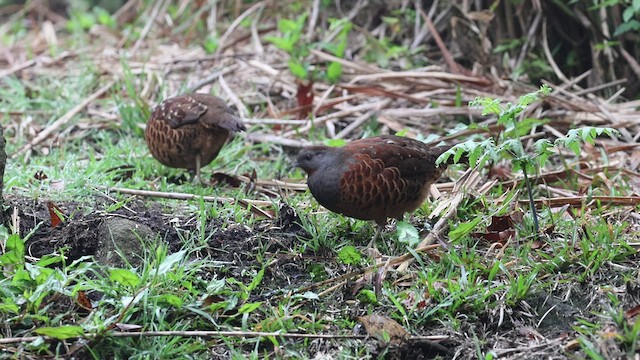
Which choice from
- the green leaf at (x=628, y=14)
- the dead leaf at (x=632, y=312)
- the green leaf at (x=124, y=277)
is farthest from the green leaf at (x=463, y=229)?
the green leaf at (x=628, y=14)

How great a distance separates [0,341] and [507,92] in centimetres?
411

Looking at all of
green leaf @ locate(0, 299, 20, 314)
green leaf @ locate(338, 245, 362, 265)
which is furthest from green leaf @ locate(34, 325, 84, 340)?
green leaf @ locate(338, 245, 362, 265)

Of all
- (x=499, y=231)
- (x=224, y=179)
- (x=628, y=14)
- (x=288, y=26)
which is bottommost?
(x=224, y=179)

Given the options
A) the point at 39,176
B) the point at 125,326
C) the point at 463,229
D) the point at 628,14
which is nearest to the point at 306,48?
the point at 628,14

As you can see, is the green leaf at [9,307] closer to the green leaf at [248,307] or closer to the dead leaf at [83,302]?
the dead leaf at [83,302]

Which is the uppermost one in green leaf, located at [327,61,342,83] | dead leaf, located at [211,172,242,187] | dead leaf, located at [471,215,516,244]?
dead leaf, located at [471,215,516,244]

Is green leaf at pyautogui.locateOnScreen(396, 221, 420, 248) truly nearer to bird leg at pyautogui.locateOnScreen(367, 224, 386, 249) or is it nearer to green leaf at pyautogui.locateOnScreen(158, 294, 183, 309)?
bird leg at pyautogui.locateOnScreen(367, 224, 386, 249)

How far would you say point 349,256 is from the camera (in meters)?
3.75

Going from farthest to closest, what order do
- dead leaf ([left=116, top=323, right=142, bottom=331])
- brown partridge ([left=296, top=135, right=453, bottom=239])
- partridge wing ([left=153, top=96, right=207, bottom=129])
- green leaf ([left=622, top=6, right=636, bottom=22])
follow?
green leaf ([left=622, top=6, right=636, bottom=22]) → partridge wing ([left=153, top=96, right=207, bottom=129]) → brown partridge ([left=296, top=135, right=453, bottom=239]) → dead leaf ([left=116, top=323, right=142, bottom=331])

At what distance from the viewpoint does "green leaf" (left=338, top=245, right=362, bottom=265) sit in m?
3.73

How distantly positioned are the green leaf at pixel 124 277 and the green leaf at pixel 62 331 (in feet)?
0.85

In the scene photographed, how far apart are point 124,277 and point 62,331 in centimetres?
32

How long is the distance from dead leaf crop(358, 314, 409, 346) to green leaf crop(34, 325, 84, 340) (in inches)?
43.5

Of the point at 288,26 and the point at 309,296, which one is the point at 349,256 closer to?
the point at 309,296
